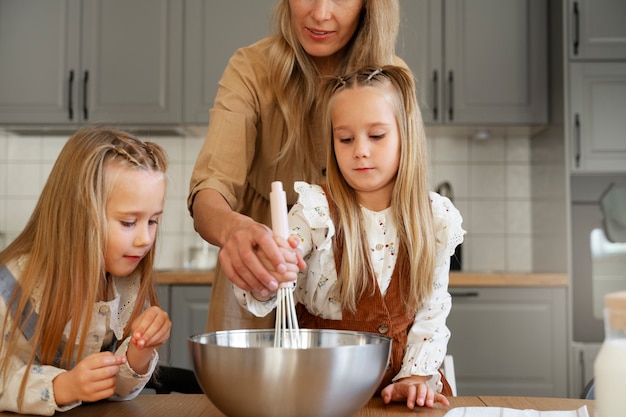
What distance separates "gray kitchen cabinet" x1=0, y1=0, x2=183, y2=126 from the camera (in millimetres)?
3146

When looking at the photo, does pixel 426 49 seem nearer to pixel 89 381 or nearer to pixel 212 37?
pixel 212 37

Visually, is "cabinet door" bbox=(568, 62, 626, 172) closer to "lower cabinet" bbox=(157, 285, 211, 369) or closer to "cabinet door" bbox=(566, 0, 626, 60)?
"cabinet door" bbox=(566, 0, 626, 60)

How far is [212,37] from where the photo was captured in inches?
124

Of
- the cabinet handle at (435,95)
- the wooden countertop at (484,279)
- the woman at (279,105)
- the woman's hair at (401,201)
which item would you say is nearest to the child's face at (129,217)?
the woman at (279,105)

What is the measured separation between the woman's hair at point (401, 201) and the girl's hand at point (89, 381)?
0.42 m

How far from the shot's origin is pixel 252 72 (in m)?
1.51

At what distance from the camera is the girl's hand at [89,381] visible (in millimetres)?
988

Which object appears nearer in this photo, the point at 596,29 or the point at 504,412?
the point at 504,412

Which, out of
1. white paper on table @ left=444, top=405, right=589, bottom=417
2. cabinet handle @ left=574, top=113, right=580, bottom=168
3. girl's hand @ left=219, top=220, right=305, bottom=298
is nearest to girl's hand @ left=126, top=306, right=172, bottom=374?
girl's hand @ left=219, top=220, right=305, bottom=298

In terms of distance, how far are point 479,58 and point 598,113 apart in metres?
0.52

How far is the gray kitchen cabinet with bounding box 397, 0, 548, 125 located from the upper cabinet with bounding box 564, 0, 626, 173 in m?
0.17

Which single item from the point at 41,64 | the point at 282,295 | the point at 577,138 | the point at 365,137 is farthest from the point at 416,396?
the point at 41,64

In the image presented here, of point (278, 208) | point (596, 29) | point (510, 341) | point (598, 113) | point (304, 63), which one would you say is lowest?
point (510, 341)

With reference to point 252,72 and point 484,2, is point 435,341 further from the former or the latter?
point 484,2
